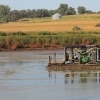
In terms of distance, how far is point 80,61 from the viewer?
35.3 m

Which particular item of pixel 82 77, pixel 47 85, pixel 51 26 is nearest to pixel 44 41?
pixel 51 26

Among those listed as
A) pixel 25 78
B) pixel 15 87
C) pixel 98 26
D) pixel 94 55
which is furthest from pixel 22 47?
pixel 15 87

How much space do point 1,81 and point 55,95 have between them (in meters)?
6.91

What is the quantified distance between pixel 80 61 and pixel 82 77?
4.98 metres

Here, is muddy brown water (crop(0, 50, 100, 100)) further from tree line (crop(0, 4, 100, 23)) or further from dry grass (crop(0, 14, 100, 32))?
tree line (crop(0, 4, 100, 23))

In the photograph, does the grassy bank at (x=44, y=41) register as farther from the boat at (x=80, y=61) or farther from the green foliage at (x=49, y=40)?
the boat at (x=80, y=61)

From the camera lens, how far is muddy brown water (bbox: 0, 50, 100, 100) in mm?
23109

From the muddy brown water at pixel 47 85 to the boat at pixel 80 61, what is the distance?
1162 mm

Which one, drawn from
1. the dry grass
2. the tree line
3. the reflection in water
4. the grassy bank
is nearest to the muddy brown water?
the reflection in water

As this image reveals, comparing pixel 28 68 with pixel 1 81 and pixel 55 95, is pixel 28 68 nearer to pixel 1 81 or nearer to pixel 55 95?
pixel 1 81

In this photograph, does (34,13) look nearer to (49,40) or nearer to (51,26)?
(51,26)

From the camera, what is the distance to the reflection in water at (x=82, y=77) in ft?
93.6

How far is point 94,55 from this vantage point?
35.6 meters

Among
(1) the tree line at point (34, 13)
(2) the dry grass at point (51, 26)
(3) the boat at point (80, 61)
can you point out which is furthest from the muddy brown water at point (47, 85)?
(1) the tree line at point (34, 13)
